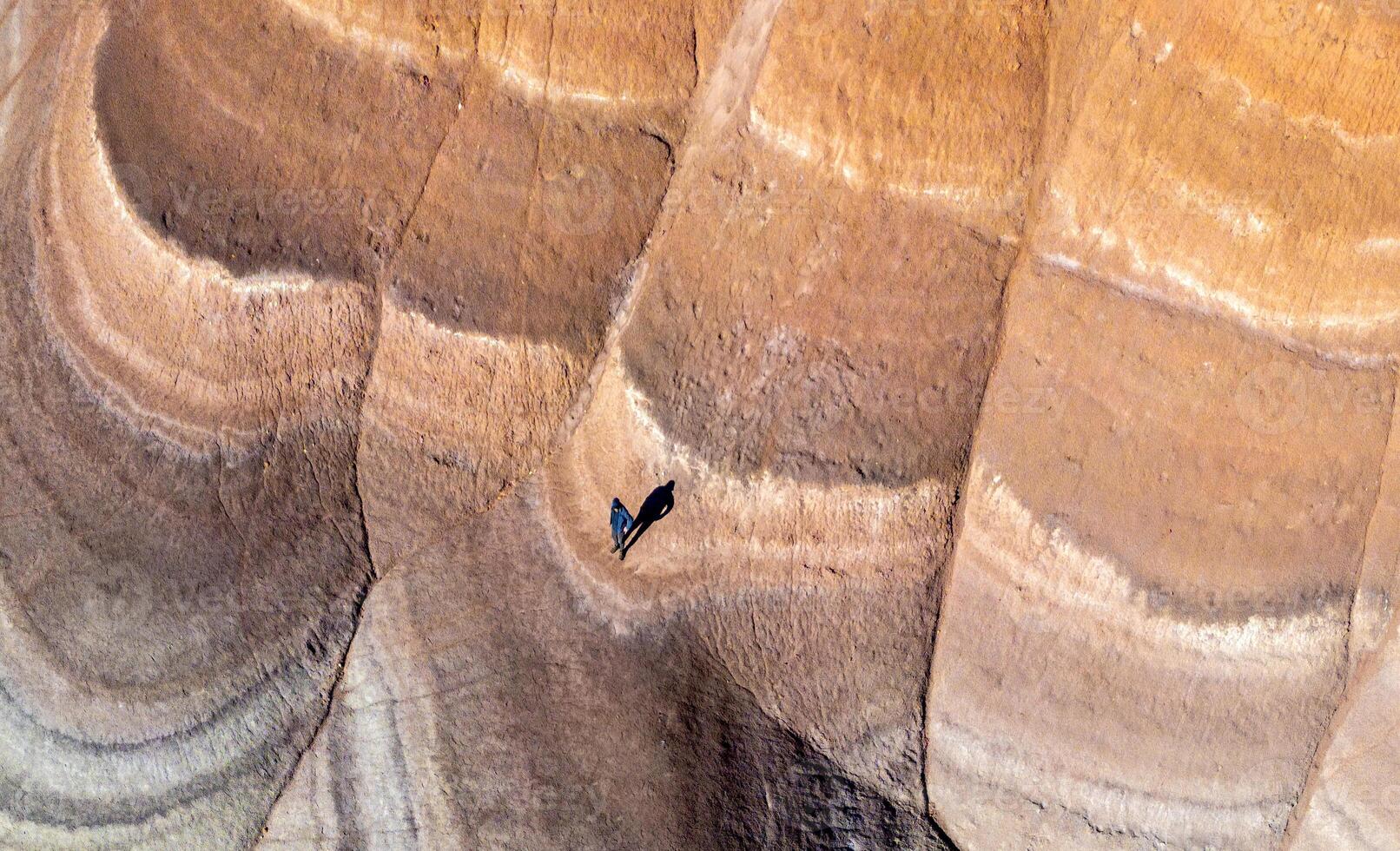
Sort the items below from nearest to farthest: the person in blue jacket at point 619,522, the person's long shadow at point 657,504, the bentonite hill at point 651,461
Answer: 1. the bentonite hill at point 651,461
2. the person in blue jacket at point 619,522
3. the person's long shadow at point 657,504

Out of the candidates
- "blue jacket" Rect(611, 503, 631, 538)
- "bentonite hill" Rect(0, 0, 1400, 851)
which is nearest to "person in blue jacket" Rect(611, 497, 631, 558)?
"blue jacket" Rect(611, 503, 631, 538)

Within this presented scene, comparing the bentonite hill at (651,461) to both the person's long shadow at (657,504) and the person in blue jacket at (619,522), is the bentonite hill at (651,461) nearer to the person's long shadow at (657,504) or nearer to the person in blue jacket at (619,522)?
the person's long shadow at (657,504)

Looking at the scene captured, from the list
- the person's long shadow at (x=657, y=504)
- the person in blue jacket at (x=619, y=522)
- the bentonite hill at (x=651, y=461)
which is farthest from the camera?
the person's long shadow at (x=657, y=504)

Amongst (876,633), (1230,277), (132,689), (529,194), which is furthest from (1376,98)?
(132,689)

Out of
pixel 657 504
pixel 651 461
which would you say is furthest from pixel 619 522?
pixel 651 461

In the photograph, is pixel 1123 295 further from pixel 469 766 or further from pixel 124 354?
pixel 124 354

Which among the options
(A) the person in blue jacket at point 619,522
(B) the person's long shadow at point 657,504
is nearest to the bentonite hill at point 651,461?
(B) the person's long shadow at point 657,504

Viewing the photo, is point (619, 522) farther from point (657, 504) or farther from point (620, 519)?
point (657, 504)
